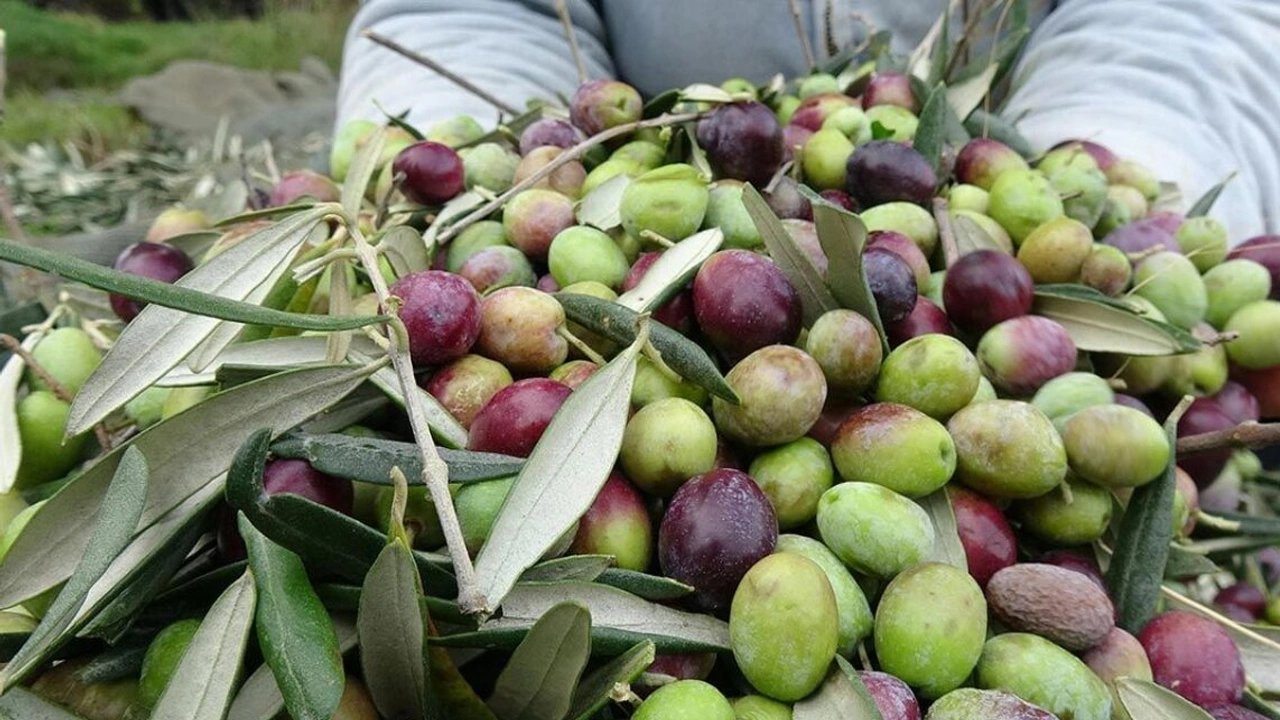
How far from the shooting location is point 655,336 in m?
0.60

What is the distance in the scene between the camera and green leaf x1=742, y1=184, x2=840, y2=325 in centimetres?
67

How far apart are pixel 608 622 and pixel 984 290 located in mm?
421

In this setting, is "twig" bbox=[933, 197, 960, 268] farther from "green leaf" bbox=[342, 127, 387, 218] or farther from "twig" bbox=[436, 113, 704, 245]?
"green leaf" bbox=[342, 127, 387, 218]

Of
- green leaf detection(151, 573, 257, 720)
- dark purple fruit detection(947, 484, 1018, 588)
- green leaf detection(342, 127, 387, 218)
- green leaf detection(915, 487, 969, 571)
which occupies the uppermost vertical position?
green leaf detection(342, 127, 387, 218)

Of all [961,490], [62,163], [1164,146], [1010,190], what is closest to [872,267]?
[961,490]

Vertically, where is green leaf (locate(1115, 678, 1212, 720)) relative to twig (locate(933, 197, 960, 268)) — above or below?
below

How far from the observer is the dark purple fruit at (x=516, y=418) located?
548 millimetres

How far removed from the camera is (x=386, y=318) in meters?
0.52

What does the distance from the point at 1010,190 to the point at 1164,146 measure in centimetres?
63

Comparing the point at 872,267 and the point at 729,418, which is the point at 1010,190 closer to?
the point at 872,267

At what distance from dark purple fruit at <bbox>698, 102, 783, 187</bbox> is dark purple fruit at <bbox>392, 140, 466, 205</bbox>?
25 centimetres

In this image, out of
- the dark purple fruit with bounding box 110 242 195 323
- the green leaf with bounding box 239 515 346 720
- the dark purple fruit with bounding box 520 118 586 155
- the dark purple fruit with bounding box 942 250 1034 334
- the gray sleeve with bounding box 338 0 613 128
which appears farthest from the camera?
the gray sleeve with bounding box 338 0 613 128

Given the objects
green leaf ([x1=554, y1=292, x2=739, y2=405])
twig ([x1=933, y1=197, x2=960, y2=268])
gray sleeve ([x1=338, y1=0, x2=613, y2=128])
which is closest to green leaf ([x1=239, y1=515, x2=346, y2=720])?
green leaf ([x1=554, y1=292, x2=739, y2=405])

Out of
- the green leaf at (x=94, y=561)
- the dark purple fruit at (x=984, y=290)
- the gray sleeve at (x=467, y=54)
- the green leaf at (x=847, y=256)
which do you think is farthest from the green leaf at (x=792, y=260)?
the gray sleeve at (x=467, y=54)
